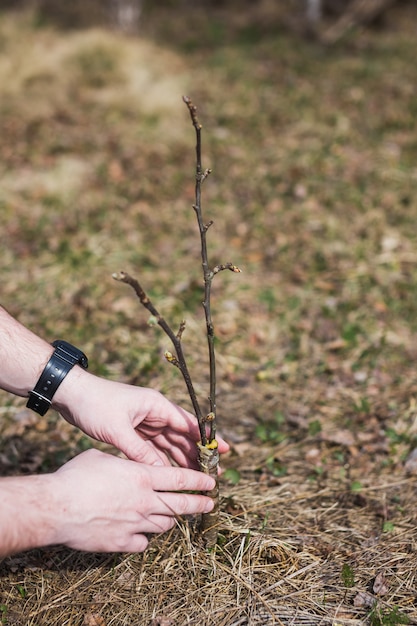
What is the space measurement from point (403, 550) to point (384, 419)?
1.10 meters

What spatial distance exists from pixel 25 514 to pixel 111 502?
277 millimetres

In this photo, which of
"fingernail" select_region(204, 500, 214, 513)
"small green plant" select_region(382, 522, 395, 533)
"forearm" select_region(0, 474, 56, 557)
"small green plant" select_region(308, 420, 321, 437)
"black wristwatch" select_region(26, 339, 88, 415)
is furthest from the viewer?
"small green plant" select_region(308, 420, 321, 437)

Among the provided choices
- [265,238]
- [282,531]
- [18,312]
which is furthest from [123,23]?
[282,531]

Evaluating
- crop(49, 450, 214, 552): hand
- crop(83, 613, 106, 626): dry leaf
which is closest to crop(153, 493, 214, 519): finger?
crop(49, 450, 214, 552): hand

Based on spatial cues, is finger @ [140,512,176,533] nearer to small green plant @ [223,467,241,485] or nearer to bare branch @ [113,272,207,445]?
bare branch @ [113,272,207,445]

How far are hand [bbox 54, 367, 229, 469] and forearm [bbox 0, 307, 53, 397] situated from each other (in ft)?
0.49

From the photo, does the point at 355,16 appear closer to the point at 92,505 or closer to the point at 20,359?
the point at 20,359

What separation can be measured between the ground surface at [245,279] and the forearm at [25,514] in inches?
22.8

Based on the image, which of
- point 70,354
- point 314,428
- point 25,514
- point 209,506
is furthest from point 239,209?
point 25,514

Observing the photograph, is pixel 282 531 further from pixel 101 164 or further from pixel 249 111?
pixel 249 111

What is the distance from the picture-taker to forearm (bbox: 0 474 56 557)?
6.16 ft

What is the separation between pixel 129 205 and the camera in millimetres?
5734

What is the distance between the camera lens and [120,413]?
229 centimetres

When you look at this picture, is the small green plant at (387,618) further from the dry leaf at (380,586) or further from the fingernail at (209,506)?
the fingernail at (209,506)
